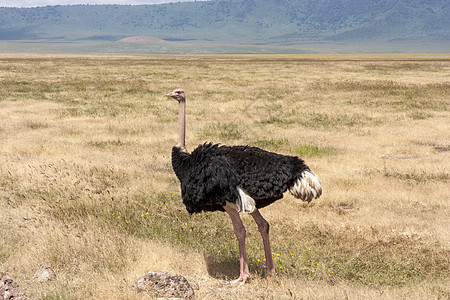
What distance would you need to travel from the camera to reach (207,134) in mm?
15805

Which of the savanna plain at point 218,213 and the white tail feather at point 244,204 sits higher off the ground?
the white tail feather at point 244,204

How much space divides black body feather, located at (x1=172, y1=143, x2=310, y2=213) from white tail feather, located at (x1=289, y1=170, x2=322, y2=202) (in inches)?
2.5

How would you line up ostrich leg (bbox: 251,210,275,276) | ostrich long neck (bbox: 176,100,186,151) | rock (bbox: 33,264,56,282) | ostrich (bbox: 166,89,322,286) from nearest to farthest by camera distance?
rock (bbox: 33,264,56,282)
ostrich (bbox: 166,89,322,286)
ostrich leg (bbox: 251,210,275,276)
ostrich long neck (bbox: 176,100,186,151)

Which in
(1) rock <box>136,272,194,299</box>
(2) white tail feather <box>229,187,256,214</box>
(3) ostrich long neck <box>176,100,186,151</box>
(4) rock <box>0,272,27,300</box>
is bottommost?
(1) rock <box>136,272,194,299</box>

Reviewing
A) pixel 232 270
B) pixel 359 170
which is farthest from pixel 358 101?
pixel 232 270

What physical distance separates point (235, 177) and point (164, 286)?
4.87ft

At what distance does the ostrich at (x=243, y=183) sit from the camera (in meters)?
5.64

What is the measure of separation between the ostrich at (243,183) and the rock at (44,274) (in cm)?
170

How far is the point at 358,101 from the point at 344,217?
16.9 metres

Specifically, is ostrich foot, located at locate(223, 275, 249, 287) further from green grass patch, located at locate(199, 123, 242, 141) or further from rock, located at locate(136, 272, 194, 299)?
green grass patch, located at locate(199, 123, 242, 141)

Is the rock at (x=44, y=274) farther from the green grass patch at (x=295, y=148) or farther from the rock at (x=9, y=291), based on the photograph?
the green grass patch at (x=295, y=148)

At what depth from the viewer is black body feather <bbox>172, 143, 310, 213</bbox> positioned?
565 cm

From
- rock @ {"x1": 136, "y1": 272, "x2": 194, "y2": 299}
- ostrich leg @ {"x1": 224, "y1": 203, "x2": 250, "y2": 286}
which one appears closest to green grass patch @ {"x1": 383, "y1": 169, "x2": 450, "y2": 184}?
ostrich leg @ {"x1": 224, "y1": 203, "x2": 250, "y2": 286}

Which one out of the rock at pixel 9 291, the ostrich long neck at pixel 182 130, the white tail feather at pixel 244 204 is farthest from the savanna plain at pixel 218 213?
the ostrich long neck at pixel 182 130
